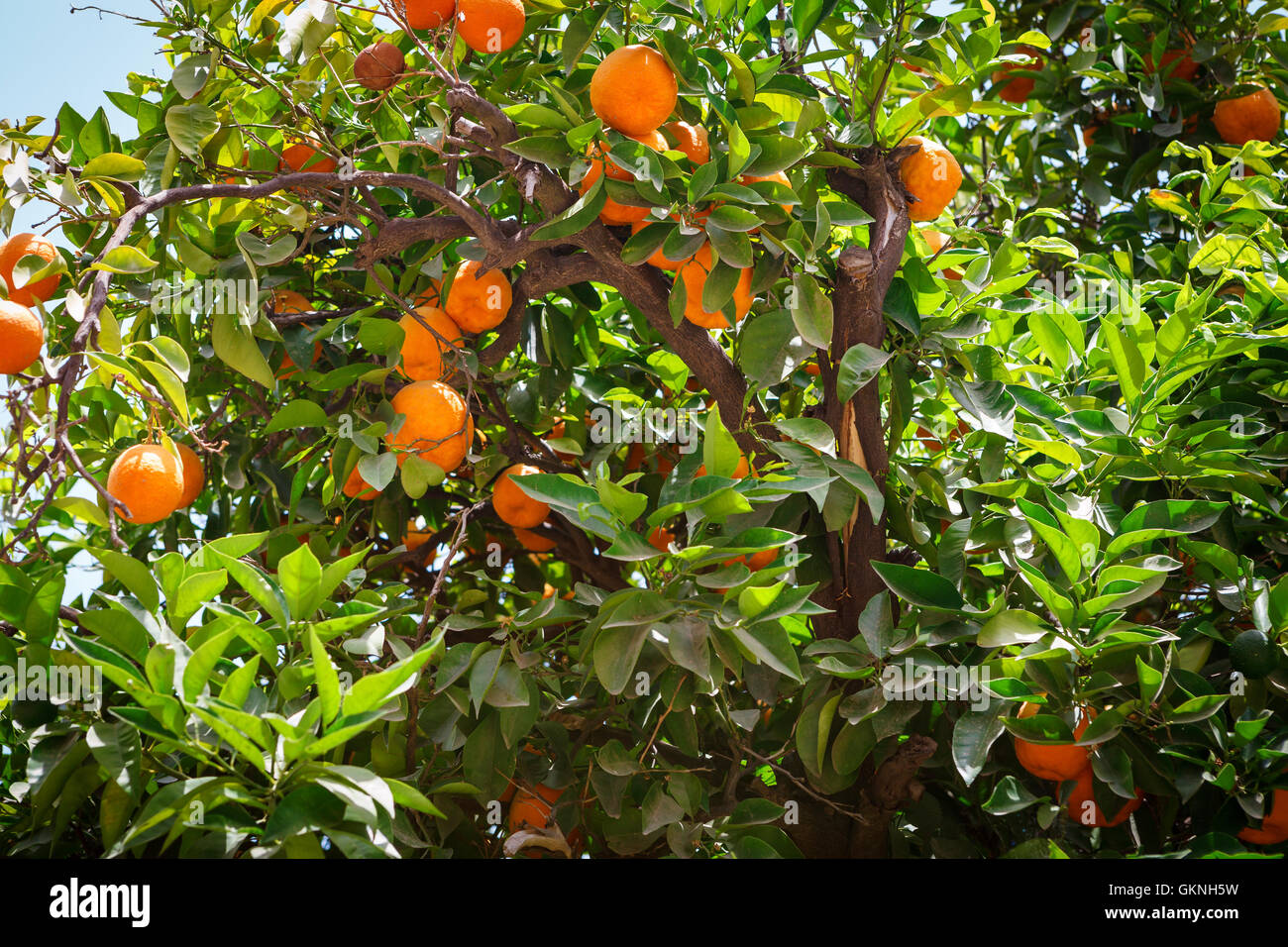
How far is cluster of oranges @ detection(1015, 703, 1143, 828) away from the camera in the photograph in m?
1.29

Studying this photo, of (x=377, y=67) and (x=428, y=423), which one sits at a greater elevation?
(x=377, y=67)

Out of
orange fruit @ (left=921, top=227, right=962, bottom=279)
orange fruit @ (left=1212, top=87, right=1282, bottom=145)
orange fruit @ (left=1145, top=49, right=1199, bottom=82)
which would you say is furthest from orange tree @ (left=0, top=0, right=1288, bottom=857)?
orange fruit @ (left=1145, top=49, right=1199, bottom=82)

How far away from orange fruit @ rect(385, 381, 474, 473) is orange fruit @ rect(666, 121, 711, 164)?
1.50 ft

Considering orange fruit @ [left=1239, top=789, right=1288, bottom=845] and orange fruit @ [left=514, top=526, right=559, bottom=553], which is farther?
orange fruit @ [left=514, top=526, right=559, bottom=553]

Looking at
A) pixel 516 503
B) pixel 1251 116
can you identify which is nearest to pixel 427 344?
pixel 516 503

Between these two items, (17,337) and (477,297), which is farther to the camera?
(477,297)

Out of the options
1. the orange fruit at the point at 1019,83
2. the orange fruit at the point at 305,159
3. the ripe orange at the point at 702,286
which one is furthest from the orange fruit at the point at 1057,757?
the orange fruit at the point at 1019,83

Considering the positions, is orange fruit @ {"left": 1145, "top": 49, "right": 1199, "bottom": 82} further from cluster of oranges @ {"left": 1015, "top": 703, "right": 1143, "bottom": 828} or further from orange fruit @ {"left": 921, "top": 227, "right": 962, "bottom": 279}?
cluster of oranges @ {"left": 1015, "top": 703, "right": 1143, "bottom": 828}

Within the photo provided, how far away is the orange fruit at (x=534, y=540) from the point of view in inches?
73.4

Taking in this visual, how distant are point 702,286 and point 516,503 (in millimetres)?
495

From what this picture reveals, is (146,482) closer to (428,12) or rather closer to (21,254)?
(21,254)

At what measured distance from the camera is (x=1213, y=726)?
124 cm

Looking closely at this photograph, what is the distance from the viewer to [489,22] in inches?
53.4

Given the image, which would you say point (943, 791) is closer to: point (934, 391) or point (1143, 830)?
point (1143, 830)
